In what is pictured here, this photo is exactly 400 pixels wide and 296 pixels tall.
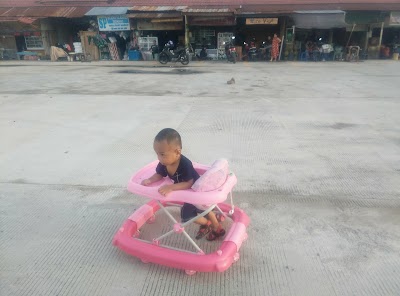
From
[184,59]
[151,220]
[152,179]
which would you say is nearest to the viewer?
[152,179]

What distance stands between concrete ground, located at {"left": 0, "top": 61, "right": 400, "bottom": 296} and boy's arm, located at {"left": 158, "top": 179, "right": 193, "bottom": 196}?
22.6 inches

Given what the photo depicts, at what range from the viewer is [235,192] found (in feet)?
11.4

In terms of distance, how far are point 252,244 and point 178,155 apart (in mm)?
947

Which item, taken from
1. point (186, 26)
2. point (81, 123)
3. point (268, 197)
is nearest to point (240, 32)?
point (186, 26)

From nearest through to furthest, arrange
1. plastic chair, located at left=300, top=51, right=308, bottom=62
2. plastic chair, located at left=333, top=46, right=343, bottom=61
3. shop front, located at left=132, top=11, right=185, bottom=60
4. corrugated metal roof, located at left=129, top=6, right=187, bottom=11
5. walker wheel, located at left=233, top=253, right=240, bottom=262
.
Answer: walker wheel, located at left=233, top=253, right=240, bottom=262, shop front, located at left=132, top=11, right=185, bottom=60, corrugated metal roof, located at left=129, top=6, right=187, bottom=11, plastic chair, located at left=333, top=46, right=343, bottom=61, plastic chair, located at left=300, top=51, right=308, bottom=62

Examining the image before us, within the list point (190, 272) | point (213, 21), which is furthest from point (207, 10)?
point (190, 272)

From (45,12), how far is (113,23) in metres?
3.84

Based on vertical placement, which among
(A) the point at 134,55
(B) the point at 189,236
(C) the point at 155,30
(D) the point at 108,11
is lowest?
(B) the point at 189,236

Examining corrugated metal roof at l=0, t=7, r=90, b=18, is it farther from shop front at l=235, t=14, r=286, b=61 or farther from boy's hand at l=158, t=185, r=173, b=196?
boy's hand at l=158, t=185, r=173, b=196

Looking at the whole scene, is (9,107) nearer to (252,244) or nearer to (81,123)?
(81,123)

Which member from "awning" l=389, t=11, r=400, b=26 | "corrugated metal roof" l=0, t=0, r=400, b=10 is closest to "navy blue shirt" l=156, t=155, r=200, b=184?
"corrugated metal roof" l=0, t=0, r=400, b=10

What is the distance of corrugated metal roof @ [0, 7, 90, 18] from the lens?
60.6ft

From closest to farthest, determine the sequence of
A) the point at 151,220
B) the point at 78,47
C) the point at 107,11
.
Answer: the point at 151,220
the point at 107,11
the point at 78,47

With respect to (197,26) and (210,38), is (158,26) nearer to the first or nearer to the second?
(197,26)
